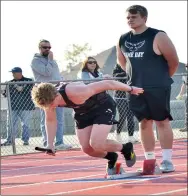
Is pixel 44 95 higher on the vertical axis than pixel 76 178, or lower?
higher

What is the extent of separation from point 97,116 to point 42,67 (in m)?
4.98

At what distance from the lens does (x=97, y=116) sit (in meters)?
8.30

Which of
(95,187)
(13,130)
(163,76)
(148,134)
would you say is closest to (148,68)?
(163,76)

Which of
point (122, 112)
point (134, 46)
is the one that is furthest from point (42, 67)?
point (134, 46)

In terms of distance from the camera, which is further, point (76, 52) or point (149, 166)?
point (76, 52)

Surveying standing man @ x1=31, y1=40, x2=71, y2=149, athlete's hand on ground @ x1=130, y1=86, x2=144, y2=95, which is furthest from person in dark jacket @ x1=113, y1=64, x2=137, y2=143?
athlete's hand on ground @ x1=130, y1=86, x2=144, y2=95

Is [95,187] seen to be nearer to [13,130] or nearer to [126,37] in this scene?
[126,37]

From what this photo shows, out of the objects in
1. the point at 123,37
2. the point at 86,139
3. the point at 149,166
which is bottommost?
the point at 149,166

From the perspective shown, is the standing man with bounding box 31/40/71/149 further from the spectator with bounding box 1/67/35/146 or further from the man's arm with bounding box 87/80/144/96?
the man's arm with bounding box 87/80/144/96

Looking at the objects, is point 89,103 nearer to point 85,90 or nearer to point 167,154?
point 85,90

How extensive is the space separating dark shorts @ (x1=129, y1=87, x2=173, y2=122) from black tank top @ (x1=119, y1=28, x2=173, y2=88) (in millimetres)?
97

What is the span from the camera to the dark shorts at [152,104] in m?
8.16

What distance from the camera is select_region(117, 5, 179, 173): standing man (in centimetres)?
805

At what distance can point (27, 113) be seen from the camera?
47.5 feet
